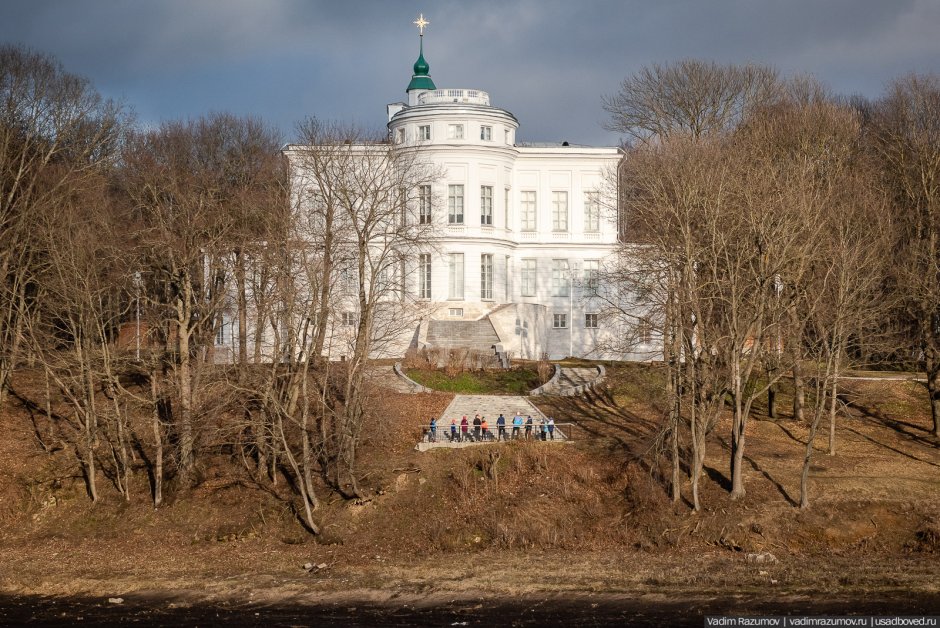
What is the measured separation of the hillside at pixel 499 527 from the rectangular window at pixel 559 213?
1811 cm

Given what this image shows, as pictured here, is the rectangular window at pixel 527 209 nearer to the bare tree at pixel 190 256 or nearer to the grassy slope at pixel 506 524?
the bare tree at pixel 190 256

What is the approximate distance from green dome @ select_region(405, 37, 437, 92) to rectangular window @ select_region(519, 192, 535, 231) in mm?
20702

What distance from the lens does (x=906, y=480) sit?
95.7ft

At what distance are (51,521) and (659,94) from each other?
37292 mm

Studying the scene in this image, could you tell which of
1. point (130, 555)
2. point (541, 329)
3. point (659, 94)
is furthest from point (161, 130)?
point (130, 555)

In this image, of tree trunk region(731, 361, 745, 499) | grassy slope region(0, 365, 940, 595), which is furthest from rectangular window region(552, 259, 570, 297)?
tree trunk region(731, 361, 745, 499)

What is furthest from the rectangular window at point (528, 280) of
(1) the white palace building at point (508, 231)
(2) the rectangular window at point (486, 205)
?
(2) the rectangular window at point (486, 205)

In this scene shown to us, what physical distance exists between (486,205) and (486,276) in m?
3.57

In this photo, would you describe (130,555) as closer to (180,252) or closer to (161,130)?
(180,252)

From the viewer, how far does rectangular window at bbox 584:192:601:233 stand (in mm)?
51812

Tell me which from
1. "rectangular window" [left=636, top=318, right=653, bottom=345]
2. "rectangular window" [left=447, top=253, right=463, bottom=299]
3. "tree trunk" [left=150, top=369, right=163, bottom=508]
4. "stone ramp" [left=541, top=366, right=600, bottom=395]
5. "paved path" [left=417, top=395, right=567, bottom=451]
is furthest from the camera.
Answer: "rectangular window" [left=447, top=253, right=463, bottom=299]

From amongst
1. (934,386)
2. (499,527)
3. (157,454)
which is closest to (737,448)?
(499,527)

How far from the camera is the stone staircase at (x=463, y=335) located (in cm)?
4544

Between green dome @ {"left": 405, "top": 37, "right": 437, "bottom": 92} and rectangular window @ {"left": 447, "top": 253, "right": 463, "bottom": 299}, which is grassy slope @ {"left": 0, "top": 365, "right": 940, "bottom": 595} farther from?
green dome @ {"left": 405, "top": 37, "right": 437, "bottom": 92}
